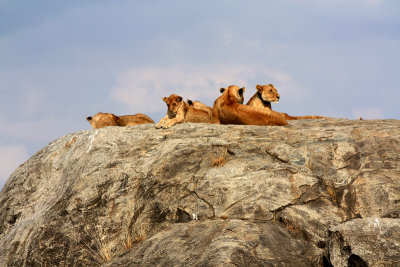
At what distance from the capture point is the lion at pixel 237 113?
1852 centimetres

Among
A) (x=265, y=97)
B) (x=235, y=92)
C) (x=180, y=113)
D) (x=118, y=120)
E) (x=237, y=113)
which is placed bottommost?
(x=237, y=113)

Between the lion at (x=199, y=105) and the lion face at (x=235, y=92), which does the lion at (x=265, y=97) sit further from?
the lion at (x=199, y=105)

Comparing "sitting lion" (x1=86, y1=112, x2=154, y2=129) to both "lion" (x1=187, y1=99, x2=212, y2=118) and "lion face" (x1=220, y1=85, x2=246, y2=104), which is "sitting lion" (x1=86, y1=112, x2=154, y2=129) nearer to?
"lion" (x1=187, y1=99, x2=212, y2=118)

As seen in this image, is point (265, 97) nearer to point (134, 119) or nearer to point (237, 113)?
point (237, 113)

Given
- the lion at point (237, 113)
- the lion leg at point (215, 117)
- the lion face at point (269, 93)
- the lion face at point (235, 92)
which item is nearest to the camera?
the lion at point (237, 113)

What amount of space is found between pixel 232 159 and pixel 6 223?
296 inches

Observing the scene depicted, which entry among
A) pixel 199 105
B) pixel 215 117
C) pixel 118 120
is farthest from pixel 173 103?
pixel 118 120

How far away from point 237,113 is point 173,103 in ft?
7.96

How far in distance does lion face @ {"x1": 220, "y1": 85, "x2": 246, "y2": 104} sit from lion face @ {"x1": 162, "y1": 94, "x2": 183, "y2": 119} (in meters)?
2.04

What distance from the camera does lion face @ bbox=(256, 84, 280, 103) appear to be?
21.6m

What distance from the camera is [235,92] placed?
2130cm

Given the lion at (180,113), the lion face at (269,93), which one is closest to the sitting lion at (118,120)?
the lion at (180,113)

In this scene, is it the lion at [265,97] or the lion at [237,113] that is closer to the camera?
the lion at [237,113]

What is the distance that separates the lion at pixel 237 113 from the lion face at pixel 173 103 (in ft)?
4.62
